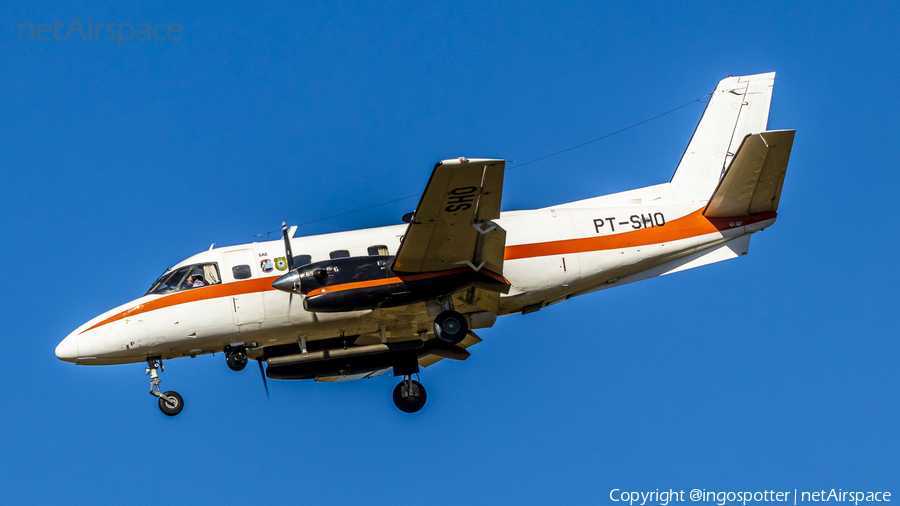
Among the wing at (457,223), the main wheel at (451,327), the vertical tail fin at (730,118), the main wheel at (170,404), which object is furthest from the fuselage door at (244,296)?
the vertical tail fin at (730,118)

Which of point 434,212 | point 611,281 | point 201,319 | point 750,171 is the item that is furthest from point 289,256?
point 750,171

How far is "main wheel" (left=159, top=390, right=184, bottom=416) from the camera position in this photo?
18234 millimetres

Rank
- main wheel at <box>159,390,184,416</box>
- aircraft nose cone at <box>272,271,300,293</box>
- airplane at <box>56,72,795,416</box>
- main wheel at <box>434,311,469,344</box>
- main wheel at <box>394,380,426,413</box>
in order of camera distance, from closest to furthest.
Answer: aircraft nose cone at <box>272,271,300,293</box> → airplane at <box>56,72,795,416</box> → main wheel at <box>434,311,469,344</box> → main wheel at <box>159,390,184,416</box> → main wheel at <box>394,380,426,413</box>

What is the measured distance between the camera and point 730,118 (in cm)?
2139

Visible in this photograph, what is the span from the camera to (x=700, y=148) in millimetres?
21188

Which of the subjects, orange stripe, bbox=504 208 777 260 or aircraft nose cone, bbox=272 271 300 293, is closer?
aircraft nose cone, bbox=272 271 300 293

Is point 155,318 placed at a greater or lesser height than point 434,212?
lesser

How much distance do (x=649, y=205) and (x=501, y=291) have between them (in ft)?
13.9

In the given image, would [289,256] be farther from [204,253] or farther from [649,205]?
[649,205]

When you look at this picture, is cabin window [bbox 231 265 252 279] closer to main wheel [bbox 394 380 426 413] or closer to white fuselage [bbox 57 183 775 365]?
white fuselage [bbox 57 183 775 365]

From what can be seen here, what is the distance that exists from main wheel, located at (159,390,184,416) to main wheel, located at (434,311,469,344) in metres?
5.62

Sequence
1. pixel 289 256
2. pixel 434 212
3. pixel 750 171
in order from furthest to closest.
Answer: pixel 750 171
pixel 289 256
pixel 434 212

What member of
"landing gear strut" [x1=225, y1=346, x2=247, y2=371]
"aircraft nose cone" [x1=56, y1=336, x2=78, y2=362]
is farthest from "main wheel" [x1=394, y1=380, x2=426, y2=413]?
"aircraft nose cone" [x1=56, y1=336, x2=78, y2=362]

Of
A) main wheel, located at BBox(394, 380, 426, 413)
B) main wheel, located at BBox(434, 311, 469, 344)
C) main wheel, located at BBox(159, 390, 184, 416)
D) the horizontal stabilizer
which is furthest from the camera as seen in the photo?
main wheel, located at BBox(394, 380, 426, 413)
